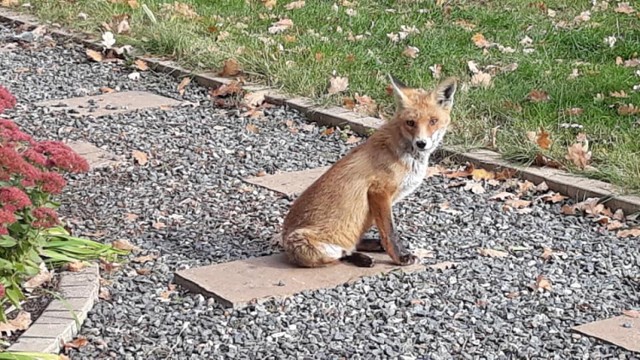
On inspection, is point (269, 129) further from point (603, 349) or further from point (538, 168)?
point (603, 349)

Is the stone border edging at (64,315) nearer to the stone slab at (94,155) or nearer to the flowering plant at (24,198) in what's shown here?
the flowering plant at (24,198)

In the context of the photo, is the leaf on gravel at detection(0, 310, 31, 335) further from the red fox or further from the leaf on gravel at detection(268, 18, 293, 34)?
the leaf on gravel at detection(268, 18, 293, 34)

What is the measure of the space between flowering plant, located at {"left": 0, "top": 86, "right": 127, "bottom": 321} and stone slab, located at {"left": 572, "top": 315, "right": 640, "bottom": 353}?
2207 mm

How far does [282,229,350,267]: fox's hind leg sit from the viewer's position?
501cm

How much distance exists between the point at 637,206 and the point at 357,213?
1656 millimetres

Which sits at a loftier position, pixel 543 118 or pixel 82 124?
pixel 543 118

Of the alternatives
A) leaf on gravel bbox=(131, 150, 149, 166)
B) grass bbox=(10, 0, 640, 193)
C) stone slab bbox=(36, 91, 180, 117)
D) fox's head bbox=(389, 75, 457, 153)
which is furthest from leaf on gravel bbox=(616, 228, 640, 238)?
stone slab bbox=(36, 91, 180, 117)

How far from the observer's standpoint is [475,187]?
6332mm

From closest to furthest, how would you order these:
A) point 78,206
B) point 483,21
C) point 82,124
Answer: point 78,206 < point 82,124 < point 483,21

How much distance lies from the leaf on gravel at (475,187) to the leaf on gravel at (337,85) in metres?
1.89

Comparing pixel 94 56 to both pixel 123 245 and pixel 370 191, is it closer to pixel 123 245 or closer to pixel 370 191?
pixel 123 245

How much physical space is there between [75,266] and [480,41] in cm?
518

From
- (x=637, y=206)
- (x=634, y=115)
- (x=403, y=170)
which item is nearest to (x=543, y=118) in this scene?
(x=634, y=115)

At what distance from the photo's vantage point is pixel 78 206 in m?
6.03
